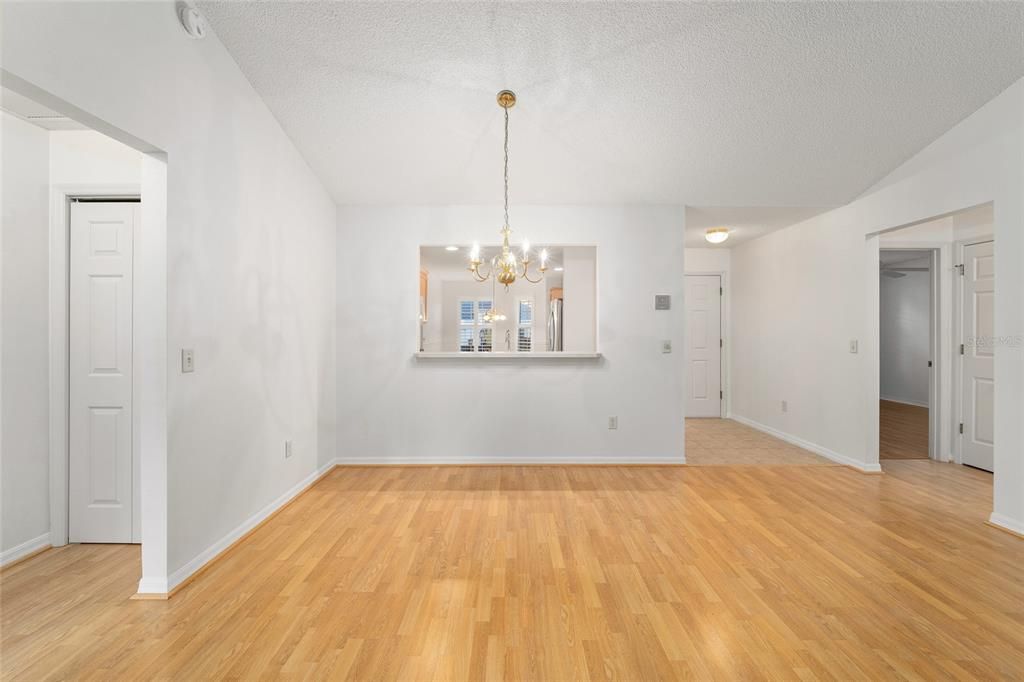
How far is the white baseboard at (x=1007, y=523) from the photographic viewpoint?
9.28 feet

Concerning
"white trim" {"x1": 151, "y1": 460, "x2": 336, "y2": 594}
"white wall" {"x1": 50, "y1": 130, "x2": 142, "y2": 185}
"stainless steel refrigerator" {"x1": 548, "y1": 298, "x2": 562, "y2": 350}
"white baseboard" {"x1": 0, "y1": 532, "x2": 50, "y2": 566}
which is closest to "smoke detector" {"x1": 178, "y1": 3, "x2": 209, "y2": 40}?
"white wall" {"x1": 50, "y1": 130, "x2": 142, "y2": 185}

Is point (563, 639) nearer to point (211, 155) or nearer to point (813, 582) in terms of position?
point (813, 582)

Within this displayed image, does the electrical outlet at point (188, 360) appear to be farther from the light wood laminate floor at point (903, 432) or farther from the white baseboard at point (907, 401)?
the white baseboard at point (907, 401)

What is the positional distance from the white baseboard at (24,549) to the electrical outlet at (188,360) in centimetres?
137

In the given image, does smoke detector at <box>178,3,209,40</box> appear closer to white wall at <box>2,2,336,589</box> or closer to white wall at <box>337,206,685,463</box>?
Answer: white wall at <box>2,2,336,589</box>

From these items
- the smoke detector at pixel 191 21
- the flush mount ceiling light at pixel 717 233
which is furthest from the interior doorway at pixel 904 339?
the smoke detector at pixel 191 21

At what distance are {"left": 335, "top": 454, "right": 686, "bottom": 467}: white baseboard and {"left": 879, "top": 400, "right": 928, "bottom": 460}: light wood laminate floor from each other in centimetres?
243

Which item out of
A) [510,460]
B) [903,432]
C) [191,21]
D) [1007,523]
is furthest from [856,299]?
[191,21]

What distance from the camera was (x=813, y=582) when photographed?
2268mm

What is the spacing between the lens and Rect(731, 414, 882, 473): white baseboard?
4.18 metres

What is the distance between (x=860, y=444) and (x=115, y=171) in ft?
19.8

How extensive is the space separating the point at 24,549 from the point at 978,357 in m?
7.33

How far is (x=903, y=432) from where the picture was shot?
5.90 metres

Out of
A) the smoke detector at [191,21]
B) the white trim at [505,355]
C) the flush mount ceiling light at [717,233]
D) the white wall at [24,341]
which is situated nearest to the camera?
the smoke detector at [191,21]
